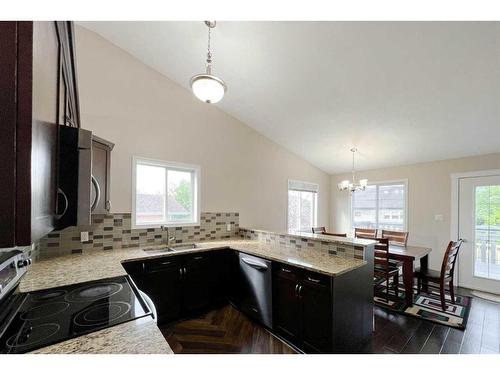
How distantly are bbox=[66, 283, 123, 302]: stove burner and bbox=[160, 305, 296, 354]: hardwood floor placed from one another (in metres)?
1.02

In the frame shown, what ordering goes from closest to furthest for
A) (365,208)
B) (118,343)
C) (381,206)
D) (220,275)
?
1. (118,343)
2. (220,275)
3. (381,206)
4. (365,208)

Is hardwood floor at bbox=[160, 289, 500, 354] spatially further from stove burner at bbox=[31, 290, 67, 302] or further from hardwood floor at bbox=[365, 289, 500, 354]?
stove burner at bbox=[31, 290, 67, 302]

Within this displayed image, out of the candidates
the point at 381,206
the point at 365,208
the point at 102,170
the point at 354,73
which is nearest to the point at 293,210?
the point at 365,208

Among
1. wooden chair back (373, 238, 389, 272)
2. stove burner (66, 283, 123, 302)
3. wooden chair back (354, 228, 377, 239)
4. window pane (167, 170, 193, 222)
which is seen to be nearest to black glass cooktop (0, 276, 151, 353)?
stove burner (66, 283, 123, 302)

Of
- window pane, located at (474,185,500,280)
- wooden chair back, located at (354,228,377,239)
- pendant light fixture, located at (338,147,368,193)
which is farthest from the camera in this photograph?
wooden chair back, located at (354,228,377,239)

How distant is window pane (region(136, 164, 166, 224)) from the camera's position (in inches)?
121

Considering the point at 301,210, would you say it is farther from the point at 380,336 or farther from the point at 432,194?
the point at 380,336

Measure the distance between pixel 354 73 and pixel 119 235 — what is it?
3380 millimetres

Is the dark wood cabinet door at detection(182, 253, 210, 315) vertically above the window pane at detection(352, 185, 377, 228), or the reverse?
the window pane at detection(352, 185, 377, 228)

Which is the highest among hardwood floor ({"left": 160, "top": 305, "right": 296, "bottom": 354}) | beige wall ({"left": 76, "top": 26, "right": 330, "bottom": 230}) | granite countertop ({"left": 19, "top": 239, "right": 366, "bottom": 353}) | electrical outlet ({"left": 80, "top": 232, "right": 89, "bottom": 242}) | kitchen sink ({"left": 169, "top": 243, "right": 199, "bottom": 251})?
beige wall ({"left": 76, "top": 26, "right": 330, "bottom": 230})

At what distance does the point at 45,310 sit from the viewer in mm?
1181

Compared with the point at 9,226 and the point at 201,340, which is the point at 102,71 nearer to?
the point at 9,226

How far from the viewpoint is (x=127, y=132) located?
291cm
